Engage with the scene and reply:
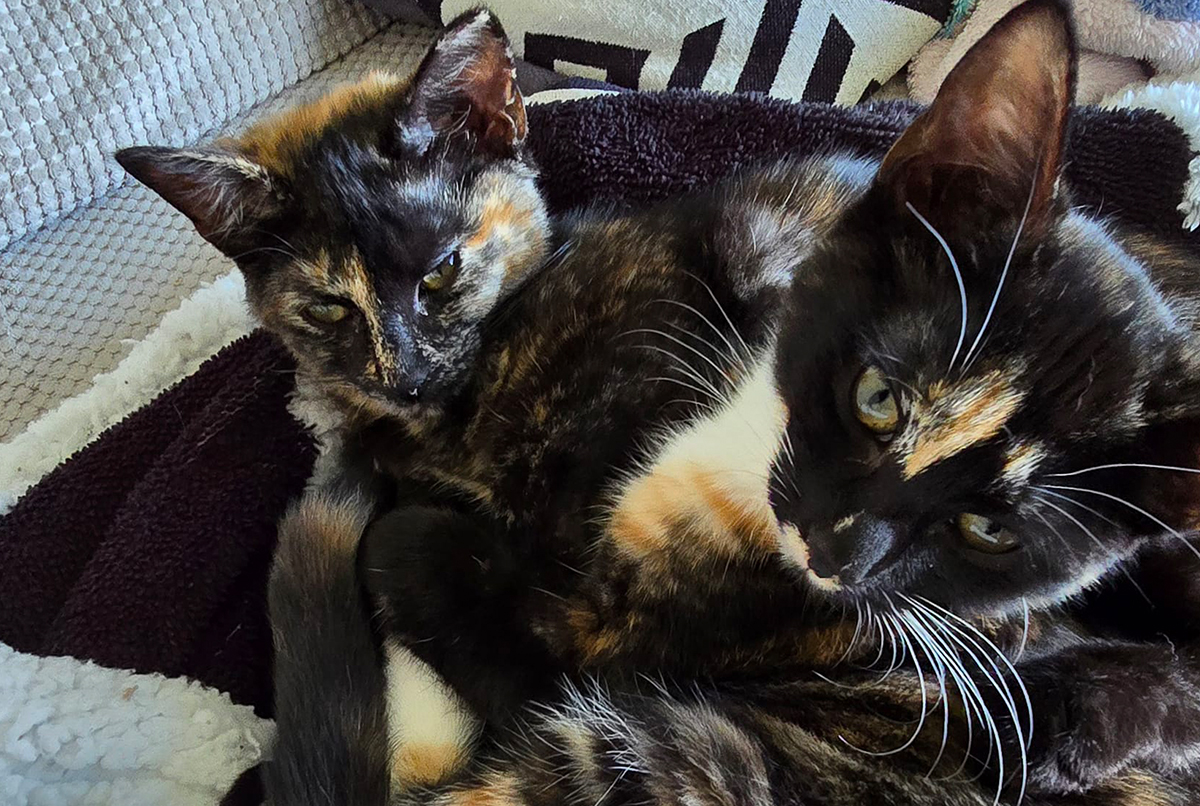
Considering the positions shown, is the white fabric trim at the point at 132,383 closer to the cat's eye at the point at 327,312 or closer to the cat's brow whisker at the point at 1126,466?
the cat's eye at the point at 327,312

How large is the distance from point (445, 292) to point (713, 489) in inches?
15.6

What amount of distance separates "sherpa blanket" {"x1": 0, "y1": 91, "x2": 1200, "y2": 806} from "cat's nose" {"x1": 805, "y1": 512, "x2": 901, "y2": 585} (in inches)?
27.3

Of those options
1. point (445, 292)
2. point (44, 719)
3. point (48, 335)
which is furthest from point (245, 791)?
point (48, 335)

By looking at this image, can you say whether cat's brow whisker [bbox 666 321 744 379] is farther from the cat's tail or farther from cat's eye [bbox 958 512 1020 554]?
the cat's tail

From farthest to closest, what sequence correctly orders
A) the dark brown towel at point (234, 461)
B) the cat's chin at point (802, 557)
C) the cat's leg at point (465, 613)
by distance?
the dark brown towel at point (234, 461), the cat's leg at point (465, 613), the cat's chin at point (802, 557)

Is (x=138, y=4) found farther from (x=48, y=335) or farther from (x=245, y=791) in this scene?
(x=245, y=791)

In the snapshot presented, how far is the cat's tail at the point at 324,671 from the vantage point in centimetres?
87

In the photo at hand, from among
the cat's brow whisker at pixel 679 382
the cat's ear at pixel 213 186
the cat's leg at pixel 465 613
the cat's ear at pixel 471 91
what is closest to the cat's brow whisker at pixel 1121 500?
the cat's brow whisker at pixel 679 382

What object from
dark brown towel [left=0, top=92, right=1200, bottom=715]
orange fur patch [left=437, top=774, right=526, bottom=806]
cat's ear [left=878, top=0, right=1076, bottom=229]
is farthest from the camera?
dark brown towel [left=0, top=92, right=1200, bottom=715]

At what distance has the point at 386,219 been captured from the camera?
42.0 inches

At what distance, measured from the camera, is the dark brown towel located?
108cm

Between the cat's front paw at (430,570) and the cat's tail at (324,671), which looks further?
the cat's front paw at (430,570)

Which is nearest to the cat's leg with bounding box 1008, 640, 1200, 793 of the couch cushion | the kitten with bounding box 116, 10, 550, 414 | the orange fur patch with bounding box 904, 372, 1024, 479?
the orange fur patch with bounding box 904, 372, 1024, 479

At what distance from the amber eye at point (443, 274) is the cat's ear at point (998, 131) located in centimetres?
52
